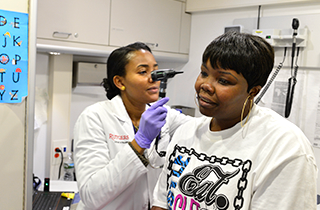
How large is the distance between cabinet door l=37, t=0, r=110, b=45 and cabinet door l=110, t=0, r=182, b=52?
78mm

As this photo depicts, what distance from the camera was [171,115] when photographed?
1565 mm

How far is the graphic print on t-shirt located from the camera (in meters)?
0.76

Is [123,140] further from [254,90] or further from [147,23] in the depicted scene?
[147,23]

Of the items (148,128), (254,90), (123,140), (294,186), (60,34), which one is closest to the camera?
(294,186)

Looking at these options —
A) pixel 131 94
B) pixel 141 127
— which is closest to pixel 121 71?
pixel 131 94

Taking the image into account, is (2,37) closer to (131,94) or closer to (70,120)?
(131,94)

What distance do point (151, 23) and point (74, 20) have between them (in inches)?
24.7

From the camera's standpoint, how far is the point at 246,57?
758 millimetres

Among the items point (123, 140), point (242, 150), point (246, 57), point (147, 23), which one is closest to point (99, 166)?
point (123, 140)

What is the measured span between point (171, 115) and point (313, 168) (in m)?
0.91

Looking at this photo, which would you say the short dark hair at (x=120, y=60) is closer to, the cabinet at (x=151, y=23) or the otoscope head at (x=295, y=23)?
the cabinet at (x=151, y=23)

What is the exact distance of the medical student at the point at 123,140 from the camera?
3.76 ft

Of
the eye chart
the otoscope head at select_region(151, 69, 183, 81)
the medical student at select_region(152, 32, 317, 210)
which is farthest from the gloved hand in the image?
the eye chart

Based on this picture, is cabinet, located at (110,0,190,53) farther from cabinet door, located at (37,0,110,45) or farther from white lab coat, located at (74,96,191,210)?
white lab coat, located at (74,96,191,210)
